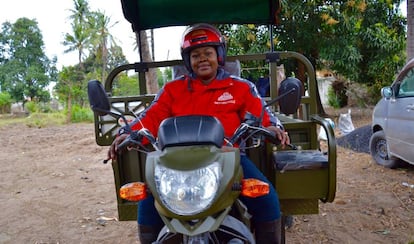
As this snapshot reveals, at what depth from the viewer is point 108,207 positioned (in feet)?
15.6

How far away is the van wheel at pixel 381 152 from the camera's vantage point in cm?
586

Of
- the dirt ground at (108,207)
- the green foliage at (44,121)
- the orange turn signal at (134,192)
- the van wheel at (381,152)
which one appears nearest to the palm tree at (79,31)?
the green foliage at (44,121)

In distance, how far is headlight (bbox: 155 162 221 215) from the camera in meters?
1.48

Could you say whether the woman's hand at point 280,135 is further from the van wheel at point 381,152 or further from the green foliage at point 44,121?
the green foliage at point 44,121

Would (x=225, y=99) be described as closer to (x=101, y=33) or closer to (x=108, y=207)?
(x=108, y=207)

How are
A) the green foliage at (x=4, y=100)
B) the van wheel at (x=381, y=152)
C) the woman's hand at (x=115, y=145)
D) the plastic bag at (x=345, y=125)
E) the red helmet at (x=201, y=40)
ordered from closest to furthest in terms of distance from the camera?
the woman's hand at (x=115, y=145)
the red helmet at (x=201, y=40)
the van wheel at (x=381, y=152)
the plastic bag at (x=345, y=125)
the green foliage at (x=4, y=100)

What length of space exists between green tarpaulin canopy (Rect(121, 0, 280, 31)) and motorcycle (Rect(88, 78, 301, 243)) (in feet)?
7.41

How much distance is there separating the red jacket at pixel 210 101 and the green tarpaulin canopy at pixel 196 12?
1.62 metres

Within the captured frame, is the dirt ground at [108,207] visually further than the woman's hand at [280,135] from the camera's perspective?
Yes

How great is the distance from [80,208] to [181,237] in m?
3.33

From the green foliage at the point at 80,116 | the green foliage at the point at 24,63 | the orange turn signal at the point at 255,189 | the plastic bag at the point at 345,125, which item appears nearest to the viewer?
the orange turn signal at the point at 255,189

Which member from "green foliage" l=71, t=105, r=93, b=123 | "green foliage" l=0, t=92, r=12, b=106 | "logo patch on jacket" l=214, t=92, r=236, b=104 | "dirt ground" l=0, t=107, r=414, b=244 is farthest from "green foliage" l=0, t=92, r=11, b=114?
"logo patch on jacket" l=214, t=92, r=236, b=104

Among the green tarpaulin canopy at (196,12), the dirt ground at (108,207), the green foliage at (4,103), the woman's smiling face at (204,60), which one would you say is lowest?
the dirt ground at (108,207)

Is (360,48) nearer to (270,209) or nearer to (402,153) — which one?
(402,153)
